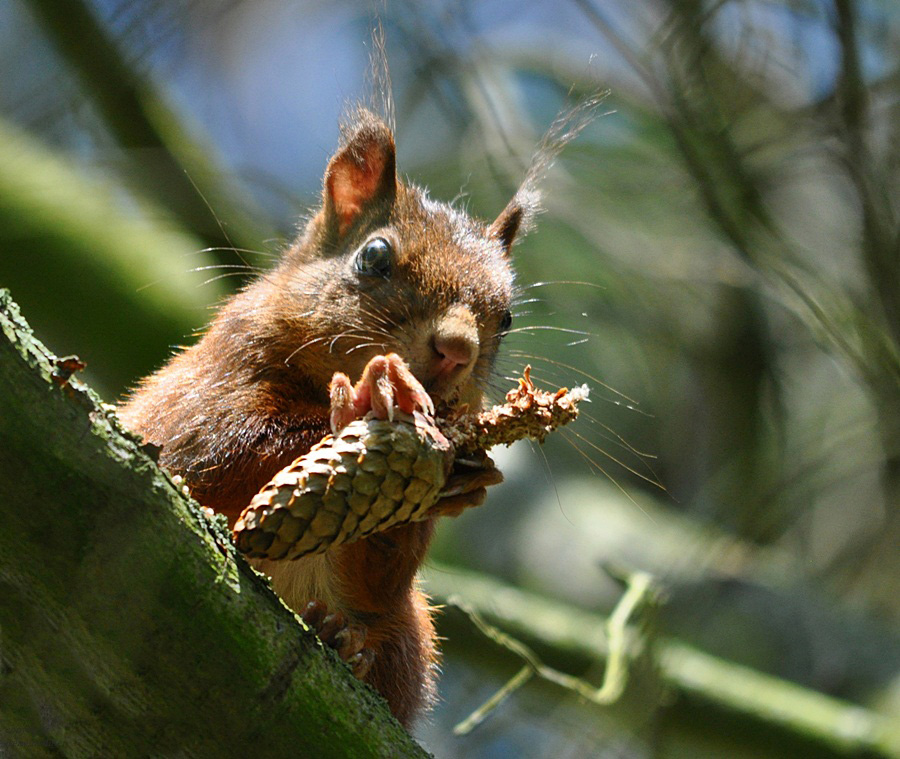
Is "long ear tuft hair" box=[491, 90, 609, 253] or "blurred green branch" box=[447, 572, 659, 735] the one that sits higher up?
"long ear tuft hair" box=[491, 90, 609, 253]

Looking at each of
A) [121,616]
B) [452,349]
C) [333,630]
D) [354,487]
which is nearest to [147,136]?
[452,349]

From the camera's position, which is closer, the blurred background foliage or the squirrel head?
the squirrel head

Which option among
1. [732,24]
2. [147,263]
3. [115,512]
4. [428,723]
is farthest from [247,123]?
[115,512]

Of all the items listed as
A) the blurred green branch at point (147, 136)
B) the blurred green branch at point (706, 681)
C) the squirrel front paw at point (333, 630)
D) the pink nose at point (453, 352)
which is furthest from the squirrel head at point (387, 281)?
the blurred green branch at point (706, 681)

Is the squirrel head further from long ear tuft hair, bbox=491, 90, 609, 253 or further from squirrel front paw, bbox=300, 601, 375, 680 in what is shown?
squirrel front paw, bbox=300, 601, 375, 680

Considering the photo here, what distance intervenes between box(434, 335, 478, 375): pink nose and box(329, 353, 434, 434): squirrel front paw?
0.62m

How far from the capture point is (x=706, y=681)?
391 cm

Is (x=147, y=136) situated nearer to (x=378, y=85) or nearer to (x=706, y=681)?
(x=378, y=85)

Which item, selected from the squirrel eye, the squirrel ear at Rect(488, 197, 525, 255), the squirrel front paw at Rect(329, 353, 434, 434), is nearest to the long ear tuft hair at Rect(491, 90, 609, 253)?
the squirrel ear at Rect(488, 197, 525, 255)

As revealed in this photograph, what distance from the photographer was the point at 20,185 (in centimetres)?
343

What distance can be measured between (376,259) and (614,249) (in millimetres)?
2890

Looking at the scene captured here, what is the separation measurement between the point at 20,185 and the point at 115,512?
2609 millimetres

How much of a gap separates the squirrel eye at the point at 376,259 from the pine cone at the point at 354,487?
3.31 ft

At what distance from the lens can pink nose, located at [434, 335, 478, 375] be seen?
2283 mm
